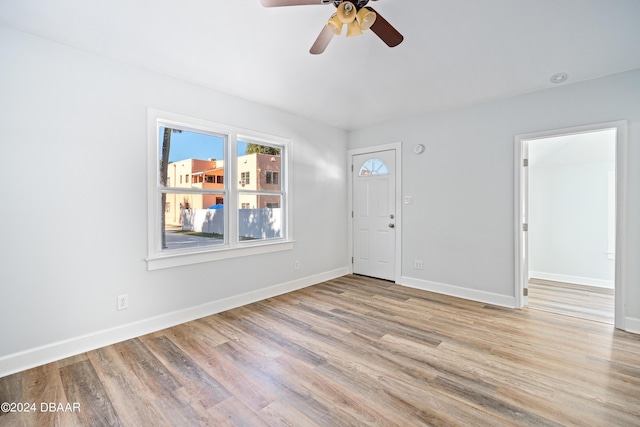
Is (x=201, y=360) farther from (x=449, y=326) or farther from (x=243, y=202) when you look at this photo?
(x=449, y=326)

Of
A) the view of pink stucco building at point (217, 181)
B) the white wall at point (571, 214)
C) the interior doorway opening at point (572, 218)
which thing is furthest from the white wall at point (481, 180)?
the view of pink stucco building at point (217, 181)

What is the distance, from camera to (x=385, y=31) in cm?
191

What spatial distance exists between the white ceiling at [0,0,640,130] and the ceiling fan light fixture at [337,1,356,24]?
17.4 inches

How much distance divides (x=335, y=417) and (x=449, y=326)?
5.74ft

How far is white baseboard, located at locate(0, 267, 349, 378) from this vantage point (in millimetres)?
2168

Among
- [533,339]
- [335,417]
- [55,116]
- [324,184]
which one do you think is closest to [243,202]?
[324,184]

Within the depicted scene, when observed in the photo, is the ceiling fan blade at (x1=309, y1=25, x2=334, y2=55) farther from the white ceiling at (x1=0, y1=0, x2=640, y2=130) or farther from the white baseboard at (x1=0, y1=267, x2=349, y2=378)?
the white baseboard at (x1=0, y1=267, x2=349, y2=378)

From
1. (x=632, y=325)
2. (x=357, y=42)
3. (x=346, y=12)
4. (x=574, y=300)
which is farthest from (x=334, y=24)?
(x=574, y=300)

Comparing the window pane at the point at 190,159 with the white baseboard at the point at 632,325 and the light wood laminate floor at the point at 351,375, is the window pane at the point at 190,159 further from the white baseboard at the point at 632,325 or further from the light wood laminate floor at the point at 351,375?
the white baseboard at the point at 632,325

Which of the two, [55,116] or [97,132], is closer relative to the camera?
[55,116]

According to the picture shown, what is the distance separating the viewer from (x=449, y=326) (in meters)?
2.93

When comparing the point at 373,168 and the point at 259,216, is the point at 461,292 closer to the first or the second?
the point at 373,168

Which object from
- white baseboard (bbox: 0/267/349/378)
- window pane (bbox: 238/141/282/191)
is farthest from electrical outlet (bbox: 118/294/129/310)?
window pane (bbox: 238/141/282/191)

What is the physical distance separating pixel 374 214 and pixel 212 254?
2.65m
